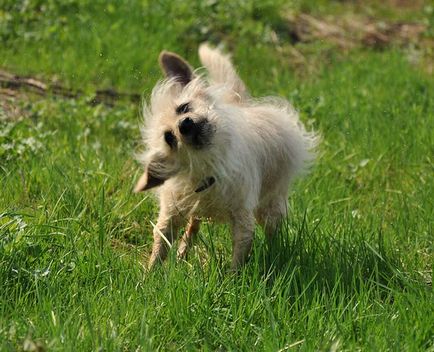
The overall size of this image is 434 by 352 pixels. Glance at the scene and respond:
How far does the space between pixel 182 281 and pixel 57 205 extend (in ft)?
3.91

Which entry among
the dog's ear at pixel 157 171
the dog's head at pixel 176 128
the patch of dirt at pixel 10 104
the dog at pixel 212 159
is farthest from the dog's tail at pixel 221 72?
the patch of dirt at pixel 10 104

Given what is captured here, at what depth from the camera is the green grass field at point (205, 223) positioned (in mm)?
3496

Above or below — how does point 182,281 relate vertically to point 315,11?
above

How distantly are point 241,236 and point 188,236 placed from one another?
49 cm

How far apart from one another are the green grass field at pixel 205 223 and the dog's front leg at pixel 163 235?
0.45 feet

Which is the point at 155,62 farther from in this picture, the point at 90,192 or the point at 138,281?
the point at 138,281

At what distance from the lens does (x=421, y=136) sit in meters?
6.20

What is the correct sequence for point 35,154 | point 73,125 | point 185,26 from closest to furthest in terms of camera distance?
1. point 35,154
2. point 73,125
3. point 185,26

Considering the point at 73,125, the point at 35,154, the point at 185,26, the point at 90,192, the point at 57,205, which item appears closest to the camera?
the point at 57,205

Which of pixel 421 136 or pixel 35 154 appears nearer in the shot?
pixel 35 154

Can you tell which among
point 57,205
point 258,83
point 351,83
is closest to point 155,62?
point 258,83

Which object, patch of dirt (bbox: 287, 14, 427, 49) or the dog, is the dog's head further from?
patch of dirt (bbox: 287, 14, 427, 49)

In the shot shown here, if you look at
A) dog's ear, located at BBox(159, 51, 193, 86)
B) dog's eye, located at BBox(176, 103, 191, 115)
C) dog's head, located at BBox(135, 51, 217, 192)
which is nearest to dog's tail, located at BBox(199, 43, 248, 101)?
dog's ear, located at BBox(159, 51, 193, 86)

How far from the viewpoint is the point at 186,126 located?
3.75m
